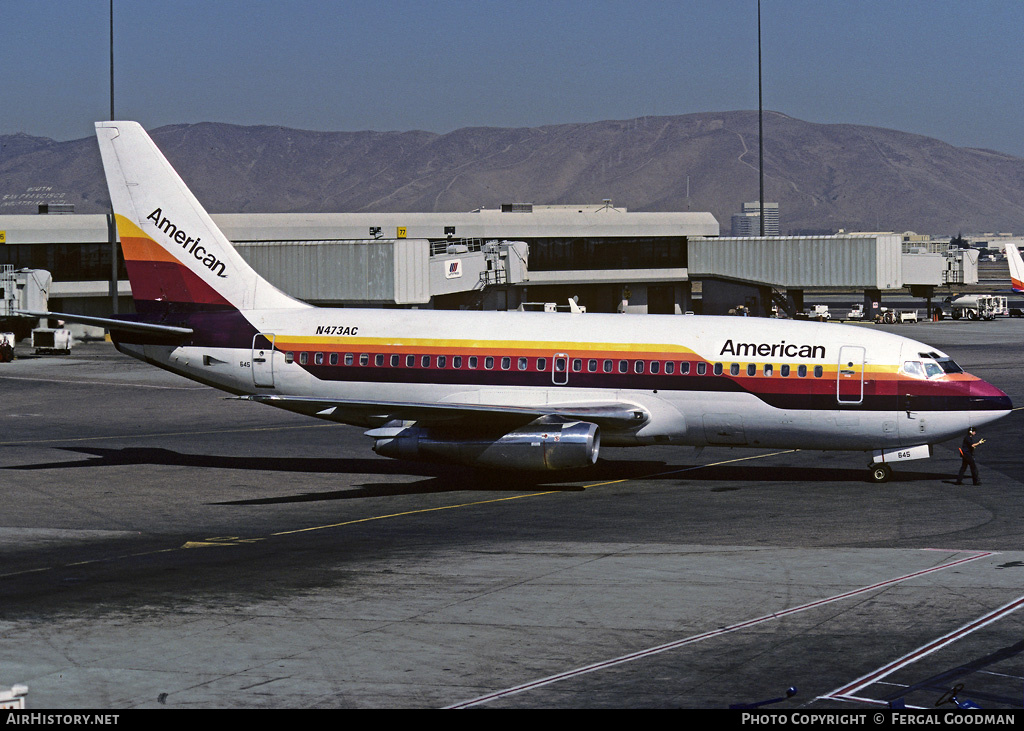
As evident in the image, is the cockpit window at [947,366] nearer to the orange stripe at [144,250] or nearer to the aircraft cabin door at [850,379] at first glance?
the aircraft cabin door at [850,379]

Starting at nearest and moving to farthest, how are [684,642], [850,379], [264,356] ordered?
1. [684,642]
2. [850,379]
3. [264,356]

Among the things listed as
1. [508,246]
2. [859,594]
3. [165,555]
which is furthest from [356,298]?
[859,594]

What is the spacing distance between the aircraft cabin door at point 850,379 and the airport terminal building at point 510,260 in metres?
49.9

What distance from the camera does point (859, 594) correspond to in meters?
23.5

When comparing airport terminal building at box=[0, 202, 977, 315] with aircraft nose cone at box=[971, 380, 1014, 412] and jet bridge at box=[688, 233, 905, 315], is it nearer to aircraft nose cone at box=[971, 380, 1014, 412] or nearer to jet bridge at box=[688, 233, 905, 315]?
jet bridge at box=[688, 233, 905, 315]

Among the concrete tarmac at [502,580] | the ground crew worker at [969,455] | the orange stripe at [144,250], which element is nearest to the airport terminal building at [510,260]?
the orange stripe at [144,250]

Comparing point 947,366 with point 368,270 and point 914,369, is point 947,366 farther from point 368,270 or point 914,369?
point 368,270

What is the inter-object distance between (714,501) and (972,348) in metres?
60.7

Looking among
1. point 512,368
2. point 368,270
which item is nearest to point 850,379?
point 512,368

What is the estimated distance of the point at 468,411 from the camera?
116 feet

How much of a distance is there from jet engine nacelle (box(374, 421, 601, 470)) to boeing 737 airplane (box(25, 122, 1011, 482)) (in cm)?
5

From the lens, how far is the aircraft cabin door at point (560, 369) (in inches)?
1468

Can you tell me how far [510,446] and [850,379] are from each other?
975 centimetres

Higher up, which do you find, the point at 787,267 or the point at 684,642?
the point at 787,267
